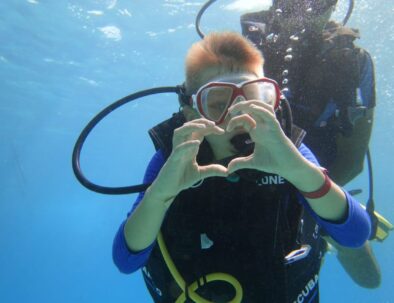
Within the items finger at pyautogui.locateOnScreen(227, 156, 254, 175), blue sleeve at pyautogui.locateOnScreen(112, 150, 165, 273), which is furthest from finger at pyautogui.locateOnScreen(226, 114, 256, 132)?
blue sleeve at pyautogui.locateOnScreen(112, 150, 165, 273)

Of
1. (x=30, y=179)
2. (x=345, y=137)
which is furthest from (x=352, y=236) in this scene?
(x=30, y=179)

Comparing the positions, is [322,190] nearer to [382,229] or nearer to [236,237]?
[236,237]

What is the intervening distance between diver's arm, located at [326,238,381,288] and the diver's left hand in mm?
5751

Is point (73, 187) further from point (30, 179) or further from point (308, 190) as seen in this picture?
point (308, 190)

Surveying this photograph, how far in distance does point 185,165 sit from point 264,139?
56 centimetres

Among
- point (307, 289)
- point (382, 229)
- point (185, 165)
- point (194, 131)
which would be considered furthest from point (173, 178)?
point (382, 229)

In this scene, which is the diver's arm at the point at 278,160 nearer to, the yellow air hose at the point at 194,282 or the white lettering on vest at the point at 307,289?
the white lettering on vest at the point at 307,289

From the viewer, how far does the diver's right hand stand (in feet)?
7.61

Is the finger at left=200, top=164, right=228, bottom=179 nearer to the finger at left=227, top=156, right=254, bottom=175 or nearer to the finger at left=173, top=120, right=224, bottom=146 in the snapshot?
the finger at left=227, top=156, right=254, bottom=175

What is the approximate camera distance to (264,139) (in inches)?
94.4

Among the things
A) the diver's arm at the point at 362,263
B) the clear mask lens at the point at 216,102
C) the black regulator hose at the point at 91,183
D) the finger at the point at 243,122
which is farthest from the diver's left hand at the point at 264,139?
the diver's arm at the point at 362,263

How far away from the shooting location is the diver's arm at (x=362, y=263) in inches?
298

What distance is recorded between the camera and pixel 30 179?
7525 cm

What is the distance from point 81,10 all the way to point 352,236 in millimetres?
18292
